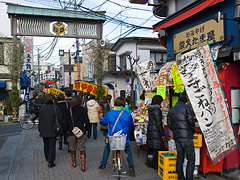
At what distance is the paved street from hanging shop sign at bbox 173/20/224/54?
3.72 meters

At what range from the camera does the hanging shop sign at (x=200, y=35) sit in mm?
6477

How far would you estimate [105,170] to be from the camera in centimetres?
609

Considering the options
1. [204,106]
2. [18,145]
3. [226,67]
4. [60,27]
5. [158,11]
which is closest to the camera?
[204,106]

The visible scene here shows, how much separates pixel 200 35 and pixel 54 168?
6183 mm

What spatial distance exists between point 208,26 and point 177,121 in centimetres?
365

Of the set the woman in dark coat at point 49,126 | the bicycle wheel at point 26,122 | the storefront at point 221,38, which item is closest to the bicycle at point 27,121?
the bicycle wheel at point 26,122

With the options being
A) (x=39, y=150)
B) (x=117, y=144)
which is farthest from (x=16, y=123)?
(x=117, y=144)

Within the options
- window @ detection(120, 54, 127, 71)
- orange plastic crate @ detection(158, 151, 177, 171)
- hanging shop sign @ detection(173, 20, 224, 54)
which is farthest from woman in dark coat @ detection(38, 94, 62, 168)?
window @ detection(120, 54, 127, 71)

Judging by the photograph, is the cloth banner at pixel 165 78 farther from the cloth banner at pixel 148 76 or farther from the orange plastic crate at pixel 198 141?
the orange plastic crate at pixel 198 141

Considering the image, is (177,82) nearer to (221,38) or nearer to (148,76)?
(221,38)

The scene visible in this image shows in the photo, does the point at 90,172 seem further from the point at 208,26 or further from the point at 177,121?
the point at 208,26

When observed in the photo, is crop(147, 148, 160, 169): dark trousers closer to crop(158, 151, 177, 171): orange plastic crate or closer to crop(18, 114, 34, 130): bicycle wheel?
crop(158, 151, 177, 171): orange plastic crate

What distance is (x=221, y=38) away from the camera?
6.37 metres

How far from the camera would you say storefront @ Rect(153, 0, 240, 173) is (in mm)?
5598
